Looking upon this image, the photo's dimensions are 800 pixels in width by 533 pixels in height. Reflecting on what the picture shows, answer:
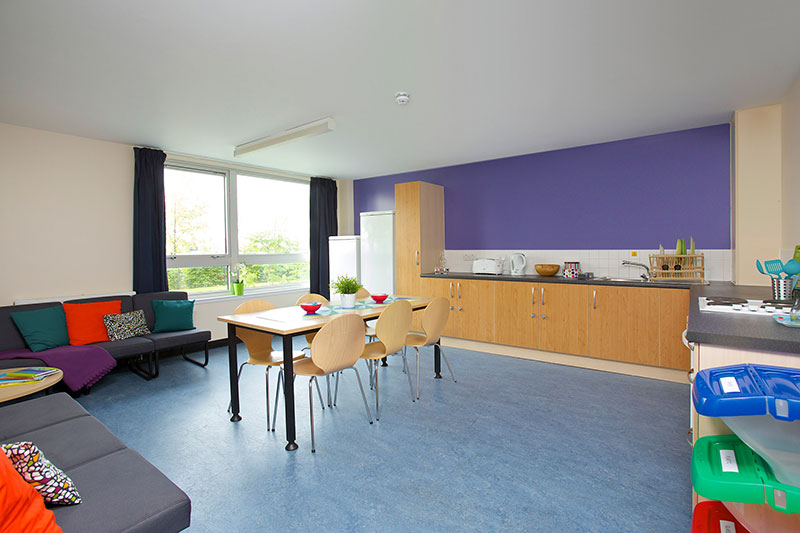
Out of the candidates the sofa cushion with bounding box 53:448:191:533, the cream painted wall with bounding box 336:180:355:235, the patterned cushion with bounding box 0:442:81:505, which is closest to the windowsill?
the cream painted wall with bounding box 336:180:355:235

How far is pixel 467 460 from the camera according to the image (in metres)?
2.49

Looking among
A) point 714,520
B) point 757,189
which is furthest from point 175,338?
point 757,189

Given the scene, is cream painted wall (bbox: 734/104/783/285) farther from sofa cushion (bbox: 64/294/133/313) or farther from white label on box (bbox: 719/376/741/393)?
sofa cushion (bbox: 64/294/133/313)

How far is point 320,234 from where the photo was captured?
675 centimetres

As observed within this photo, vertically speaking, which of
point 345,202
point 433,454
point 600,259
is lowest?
point 433,454

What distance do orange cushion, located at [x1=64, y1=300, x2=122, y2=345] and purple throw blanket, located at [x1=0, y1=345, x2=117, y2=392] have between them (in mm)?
196

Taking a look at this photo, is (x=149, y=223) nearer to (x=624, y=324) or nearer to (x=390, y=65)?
(x=390, y=65)

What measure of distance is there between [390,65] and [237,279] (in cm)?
406

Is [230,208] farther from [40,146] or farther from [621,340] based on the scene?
[621,340]

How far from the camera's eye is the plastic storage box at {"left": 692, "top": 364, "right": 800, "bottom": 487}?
1109 mm

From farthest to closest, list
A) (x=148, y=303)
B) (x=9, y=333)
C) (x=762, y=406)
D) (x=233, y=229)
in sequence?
(x=233, y=229) < (x=148, y=303) < (x=9, y=333) < (x=762, y=406)

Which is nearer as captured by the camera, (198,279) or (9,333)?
(9,333)

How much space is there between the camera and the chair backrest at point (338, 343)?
8.84ft

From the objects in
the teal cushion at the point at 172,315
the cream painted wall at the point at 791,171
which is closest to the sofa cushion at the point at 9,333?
the teal cushion at the point at 172,315
